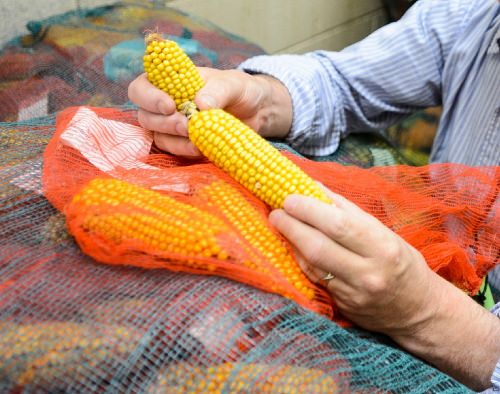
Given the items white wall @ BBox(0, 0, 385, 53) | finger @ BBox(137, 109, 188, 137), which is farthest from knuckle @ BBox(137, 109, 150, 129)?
white wall @ BBox(0, 0, 385, 53)

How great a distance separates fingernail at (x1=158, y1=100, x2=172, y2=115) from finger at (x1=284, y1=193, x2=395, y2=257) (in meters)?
0.27

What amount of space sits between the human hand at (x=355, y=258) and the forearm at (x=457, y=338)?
5 centimetres

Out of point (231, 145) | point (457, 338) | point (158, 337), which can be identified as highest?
point (231, 145)

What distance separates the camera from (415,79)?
1.28 metres

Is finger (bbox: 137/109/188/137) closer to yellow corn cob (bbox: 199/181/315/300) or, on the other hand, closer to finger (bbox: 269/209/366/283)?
yellow corn cob (bbox: 199/181/315/300)

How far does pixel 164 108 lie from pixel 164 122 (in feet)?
0.09

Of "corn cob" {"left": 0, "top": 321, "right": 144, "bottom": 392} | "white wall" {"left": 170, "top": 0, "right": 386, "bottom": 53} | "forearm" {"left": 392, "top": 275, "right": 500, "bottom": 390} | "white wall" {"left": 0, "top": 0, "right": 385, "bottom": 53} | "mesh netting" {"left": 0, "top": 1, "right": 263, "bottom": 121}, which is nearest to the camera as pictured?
"corn cob" {"left": 0, "top": 321, "right": 144, "bottom": 392}

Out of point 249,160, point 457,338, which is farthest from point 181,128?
point 457,338

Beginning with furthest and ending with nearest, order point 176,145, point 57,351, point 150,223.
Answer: point 176,145 < point 150,223 < point 57,351

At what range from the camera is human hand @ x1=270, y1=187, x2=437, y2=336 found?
0.62m

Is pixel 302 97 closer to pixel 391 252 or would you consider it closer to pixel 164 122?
pixel 164 122

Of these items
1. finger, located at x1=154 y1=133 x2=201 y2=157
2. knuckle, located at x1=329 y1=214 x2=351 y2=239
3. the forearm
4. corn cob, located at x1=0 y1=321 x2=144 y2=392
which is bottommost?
the forearm

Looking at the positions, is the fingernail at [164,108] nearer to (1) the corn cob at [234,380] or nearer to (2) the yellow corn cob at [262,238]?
(2) the yellow corn cob at [262,238]

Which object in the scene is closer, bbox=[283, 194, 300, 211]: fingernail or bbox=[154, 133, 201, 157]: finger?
bbox=[283, 194, 300, 211]: fingernail
